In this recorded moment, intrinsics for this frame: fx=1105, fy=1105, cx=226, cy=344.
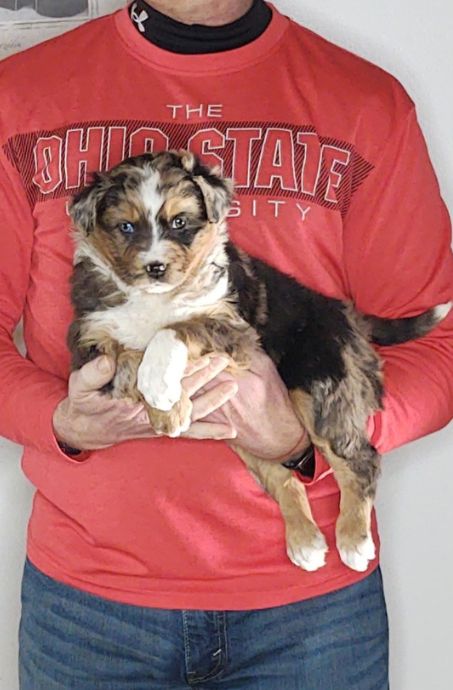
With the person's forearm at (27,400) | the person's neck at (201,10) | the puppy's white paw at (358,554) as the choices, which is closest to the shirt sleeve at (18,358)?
the person's forearm at (27,400)

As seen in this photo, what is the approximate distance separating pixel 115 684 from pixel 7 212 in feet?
2.37

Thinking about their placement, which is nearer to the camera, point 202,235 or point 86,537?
point 202,235

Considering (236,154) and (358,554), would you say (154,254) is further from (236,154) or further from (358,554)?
(358,554)

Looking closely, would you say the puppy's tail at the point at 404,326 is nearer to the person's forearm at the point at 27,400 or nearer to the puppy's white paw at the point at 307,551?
the puppy's white paw at the point at 307,551

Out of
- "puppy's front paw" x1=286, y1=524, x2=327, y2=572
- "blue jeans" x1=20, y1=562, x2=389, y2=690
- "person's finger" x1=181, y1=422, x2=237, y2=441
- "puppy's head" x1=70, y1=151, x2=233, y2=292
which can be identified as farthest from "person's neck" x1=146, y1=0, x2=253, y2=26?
"blue jeans" x1=20, y1=562, x2=389, y2=690

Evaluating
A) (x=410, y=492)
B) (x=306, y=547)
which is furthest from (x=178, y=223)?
(x=410, y=492)

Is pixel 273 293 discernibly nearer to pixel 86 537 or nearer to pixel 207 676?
pixel 86 537

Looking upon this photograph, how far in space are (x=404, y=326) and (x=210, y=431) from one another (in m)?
0.36

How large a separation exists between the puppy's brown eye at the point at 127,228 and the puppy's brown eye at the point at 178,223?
0.18ft

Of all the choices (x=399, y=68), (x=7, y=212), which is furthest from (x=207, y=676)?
(x=399, y=68)

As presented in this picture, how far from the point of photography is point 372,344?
5.61 feet

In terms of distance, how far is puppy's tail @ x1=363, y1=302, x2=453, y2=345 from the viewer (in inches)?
66.4

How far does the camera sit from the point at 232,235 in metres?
1.64

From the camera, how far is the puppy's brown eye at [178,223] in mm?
1497
